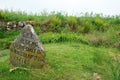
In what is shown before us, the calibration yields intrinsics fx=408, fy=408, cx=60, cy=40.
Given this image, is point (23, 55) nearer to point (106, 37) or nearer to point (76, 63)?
point (76, 63)

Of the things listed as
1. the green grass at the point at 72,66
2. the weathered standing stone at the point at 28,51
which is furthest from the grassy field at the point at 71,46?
the weathered standing stone at the point at 28,51

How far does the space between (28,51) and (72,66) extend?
1026 mm

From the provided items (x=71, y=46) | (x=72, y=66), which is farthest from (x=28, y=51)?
(x=71, y=46)

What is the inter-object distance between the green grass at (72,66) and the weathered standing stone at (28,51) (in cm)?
15

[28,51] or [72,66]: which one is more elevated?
[28,51]

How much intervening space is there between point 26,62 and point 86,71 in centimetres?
128

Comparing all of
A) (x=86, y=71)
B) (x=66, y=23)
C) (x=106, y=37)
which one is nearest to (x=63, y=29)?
(x=66, y=23)

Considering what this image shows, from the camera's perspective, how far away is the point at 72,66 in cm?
812

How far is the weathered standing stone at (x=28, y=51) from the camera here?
7.61m

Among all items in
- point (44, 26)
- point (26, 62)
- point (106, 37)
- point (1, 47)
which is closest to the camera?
point (26, 62)

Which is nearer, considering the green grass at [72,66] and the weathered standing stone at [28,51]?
the green grass at [72,66]

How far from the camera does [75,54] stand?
8.95 m

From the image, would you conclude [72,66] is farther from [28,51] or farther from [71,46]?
[71,46]

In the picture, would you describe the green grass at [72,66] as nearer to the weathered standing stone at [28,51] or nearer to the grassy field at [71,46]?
the grassy field at [71,46]
